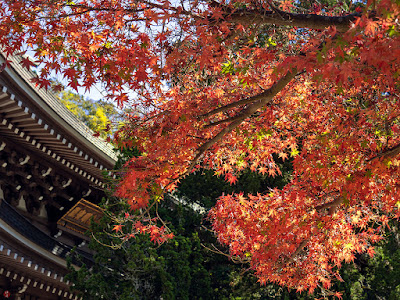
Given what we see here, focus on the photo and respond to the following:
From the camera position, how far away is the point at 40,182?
8.70m

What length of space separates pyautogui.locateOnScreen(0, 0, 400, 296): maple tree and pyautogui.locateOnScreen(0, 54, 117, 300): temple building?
2.75 m

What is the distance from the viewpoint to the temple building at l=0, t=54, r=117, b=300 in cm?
693

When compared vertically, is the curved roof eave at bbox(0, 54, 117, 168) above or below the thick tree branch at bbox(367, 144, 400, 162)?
above

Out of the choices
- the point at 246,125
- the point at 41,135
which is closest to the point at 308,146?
the point at 246,125

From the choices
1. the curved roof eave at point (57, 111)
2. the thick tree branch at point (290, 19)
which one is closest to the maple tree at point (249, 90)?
the thick tree branch at point (290, 19)

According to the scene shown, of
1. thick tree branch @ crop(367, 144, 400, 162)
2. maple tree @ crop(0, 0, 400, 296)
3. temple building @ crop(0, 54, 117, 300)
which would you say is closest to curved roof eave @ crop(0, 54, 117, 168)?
temple building @ crop(0, 54, 117, 300)

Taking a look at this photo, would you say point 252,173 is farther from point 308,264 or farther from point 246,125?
point 246,125

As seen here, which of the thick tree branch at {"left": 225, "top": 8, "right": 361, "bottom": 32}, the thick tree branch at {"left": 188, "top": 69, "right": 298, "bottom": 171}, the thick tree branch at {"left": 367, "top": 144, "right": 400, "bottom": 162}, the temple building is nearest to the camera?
the thick tree branch at {"left": 225, "top": 8, "right": 361, "bottom": 32}

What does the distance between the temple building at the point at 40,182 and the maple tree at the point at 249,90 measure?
275 cm

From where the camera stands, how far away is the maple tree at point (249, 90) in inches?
120

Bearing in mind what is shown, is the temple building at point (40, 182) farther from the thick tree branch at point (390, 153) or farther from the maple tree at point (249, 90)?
the thick tree branch at point (390, 153)

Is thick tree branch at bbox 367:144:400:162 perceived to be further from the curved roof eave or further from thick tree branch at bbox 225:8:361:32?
the curved roof eave

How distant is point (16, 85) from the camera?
6.34 meters

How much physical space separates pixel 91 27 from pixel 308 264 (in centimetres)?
473
